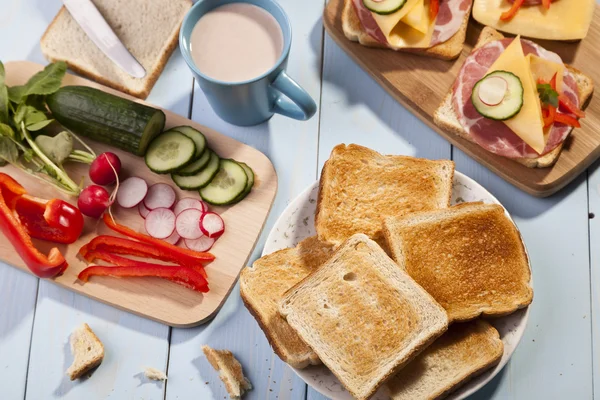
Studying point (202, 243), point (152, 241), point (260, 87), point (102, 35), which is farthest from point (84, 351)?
point (102, 35)

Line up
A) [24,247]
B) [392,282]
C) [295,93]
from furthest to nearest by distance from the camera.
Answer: [24,247], [295,93], [392,282]

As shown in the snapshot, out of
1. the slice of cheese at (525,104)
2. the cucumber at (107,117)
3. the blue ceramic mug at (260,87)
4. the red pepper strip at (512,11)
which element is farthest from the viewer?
the red pepper strip at (512,11)

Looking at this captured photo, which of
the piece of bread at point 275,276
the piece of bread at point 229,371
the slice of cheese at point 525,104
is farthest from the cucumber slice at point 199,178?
the slice of cheese at point 525,104

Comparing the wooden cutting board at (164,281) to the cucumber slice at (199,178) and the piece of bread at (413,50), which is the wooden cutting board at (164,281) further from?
the piece of bread at (413,50)

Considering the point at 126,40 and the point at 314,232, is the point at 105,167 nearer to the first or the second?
the point at 126,40

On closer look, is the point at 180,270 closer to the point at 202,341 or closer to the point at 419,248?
the point at 202,341
